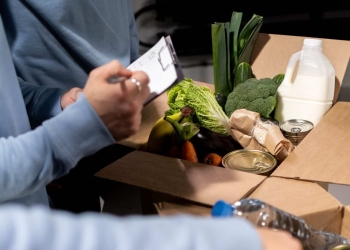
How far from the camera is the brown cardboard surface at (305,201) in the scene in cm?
76

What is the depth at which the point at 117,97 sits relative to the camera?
624 mm

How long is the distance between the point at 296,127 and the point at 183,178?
338 mm

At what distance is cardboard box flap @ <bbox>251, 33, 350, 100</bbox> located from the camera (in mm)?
1180

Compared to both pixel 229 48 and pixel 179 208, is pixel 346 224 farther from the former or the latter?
pixel 229 48

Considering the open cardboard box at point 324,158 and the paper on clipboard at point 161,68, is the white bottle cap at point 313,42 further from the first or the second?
the paper on clipboard at point 161,68

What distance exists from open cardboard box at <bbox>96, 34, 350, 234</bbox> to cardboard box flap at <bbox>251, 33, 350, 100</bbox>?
0.20 metres

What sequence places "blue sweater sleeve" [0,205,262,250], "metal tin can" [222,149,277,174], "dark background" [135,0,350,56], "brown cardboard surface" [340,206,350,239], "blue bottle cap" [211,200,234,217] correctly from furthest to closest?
"dark background" [135,0,350,56] < "metal tin can" [222,149,277,174] < "brown cardboard surface" [340,206,350,239] < "blue bottle cap" [211,200,234,217] < "blue sweater sleeve" [0,205,262,250]

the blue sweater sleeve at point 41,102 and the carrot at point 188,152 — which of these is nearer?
the blue sweater sleeve at point 41,102

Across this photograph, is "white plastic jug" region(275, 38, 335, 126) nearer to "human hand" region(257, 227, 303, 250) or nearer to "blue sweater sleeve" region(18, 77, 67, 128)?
"blue sweater sleeve" region(18, 77, 67, 128)

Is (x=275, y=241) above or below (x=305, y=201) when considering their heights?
above

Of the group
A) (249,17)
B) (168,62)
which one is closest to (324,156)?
(168,62)

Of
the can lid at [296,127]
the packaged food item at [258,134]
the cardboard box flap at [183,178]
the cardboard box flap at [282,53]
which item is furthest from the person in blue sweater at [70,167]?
the cardboard box flap at [282,53]

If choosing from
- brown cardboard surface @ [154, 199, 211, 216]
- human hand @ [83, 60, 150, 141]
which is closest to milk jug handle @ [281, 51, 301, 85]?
brown cardboard surface @ [154, 199, 211, 216]

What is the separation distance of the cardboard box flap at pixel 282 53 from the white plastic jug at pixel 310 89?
65mm
